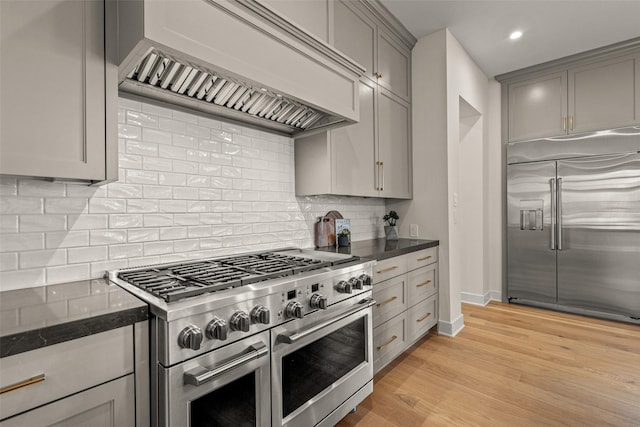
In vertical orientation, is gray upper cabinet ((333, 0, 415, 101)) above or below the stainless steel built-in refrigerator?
above

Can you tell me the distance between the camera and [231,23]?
1335 mm

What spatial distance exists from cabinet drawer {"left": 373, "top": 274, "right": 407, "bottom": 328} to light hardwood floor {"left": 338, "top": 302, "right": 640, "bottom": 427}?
A: 1.45 ft

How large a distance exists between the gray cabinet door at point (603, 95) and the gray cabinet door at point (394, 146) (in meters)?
2.03

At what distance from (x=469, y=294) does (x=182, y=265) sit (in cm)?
359

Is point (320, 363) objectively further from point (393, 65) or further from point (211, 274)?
point (393, 65)

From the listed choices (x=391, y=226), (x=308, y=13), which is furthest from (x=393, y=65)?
(x=391, y=226)

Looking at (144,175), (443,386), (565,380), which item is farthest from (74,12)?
(565,380)

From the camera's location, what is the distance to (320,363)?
157 cm

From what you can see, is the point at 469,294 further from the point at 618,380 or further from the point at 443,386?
the point at 443,386

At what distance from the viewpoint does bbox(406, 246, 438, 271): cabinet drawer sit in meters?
2.54

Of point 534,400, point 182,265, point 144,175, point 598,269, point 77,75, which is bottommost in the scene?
point 534,400

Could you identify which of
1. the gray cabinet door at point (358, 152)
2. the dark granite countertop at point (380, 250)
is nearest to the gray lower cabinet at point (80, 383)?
the dark granite countertop at point (380, 250)

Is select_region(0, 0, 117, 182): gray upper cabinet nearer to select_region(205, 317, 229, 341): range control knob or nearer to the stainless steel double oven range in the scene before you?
the stainless steel double oven range

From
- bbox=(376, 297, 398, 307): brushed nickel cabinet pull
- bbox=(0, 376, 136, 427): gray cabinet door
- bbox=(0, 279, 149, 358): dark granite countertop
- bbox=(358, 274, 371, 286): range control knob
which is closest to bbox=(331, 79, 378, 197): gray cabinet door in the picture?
bbox=(358, 274, 371, 286): range control knob
